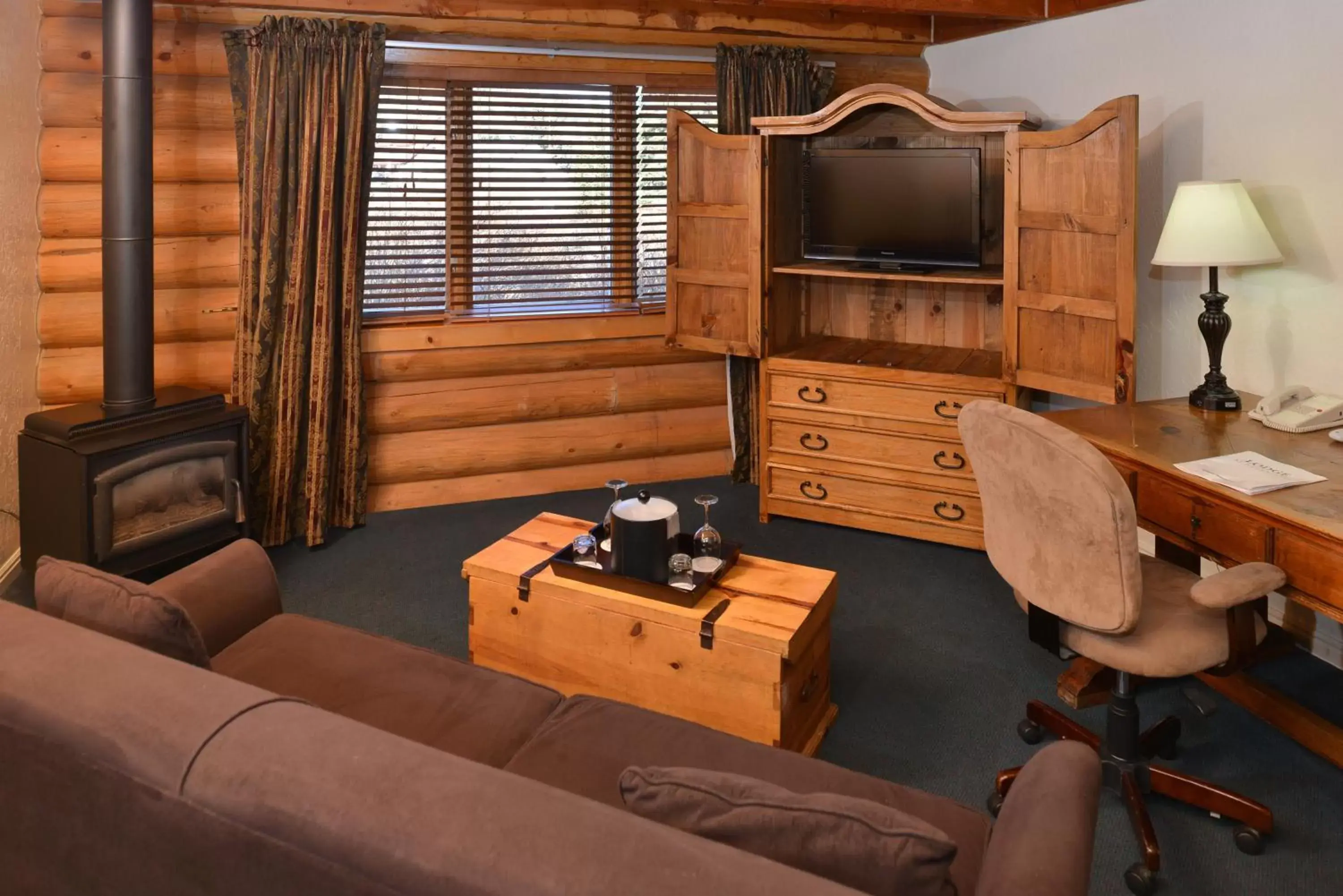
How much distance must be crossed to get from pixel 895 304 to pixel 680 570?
8.65ft

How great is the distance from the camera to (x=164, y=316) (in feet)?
14.5

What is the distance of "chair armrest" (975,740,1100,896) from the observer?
131 cm

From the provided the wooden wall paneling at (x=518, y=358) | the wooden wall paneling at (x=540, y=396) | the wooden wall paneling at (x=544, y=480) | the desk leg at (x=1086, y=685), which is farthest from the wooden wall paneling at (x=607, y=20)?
the desk leg at (x=1086, y=685)

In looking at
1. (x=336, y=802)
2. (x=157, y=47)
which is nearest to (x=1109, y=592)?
(x=336, y=802)

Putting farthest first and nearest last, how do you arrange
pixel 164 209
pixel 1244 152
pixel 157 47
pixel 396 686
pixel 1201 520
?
pixel 164 209, pixel 157 47, pixel 1244 152, pixel 1201 520, pixel 396 686

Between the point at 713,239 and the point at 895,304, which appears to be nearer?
the point at 713,239

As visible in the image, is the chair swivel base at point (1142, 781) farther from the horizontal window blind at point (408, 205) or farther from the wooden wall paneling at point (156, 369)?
the wooden wall paneling at point (156, 369)

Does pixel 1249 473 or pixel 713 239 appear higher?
pixel 713 239

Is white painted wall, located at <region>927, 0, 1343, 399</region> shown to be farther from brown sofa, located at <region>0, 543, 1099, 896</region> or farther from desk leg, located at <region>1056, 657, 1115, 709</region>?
brown sofa, located at <region>0, 543, 1099, 896</region>

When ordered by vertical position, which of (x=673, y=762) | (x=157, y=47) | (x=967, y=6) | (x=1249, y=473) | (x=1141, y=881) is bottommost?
(x=1141, y=881)

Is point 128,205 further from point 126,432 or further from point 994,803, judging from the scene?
point 994,803

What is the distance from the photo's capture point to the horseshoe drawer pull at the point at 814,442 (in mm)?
4590

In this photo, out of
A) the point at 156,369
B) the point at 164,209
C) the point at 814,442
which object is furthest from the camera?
the point at 814,442

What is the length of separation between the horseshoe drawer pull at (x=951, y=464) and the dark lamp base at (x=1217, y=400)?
1057mm
